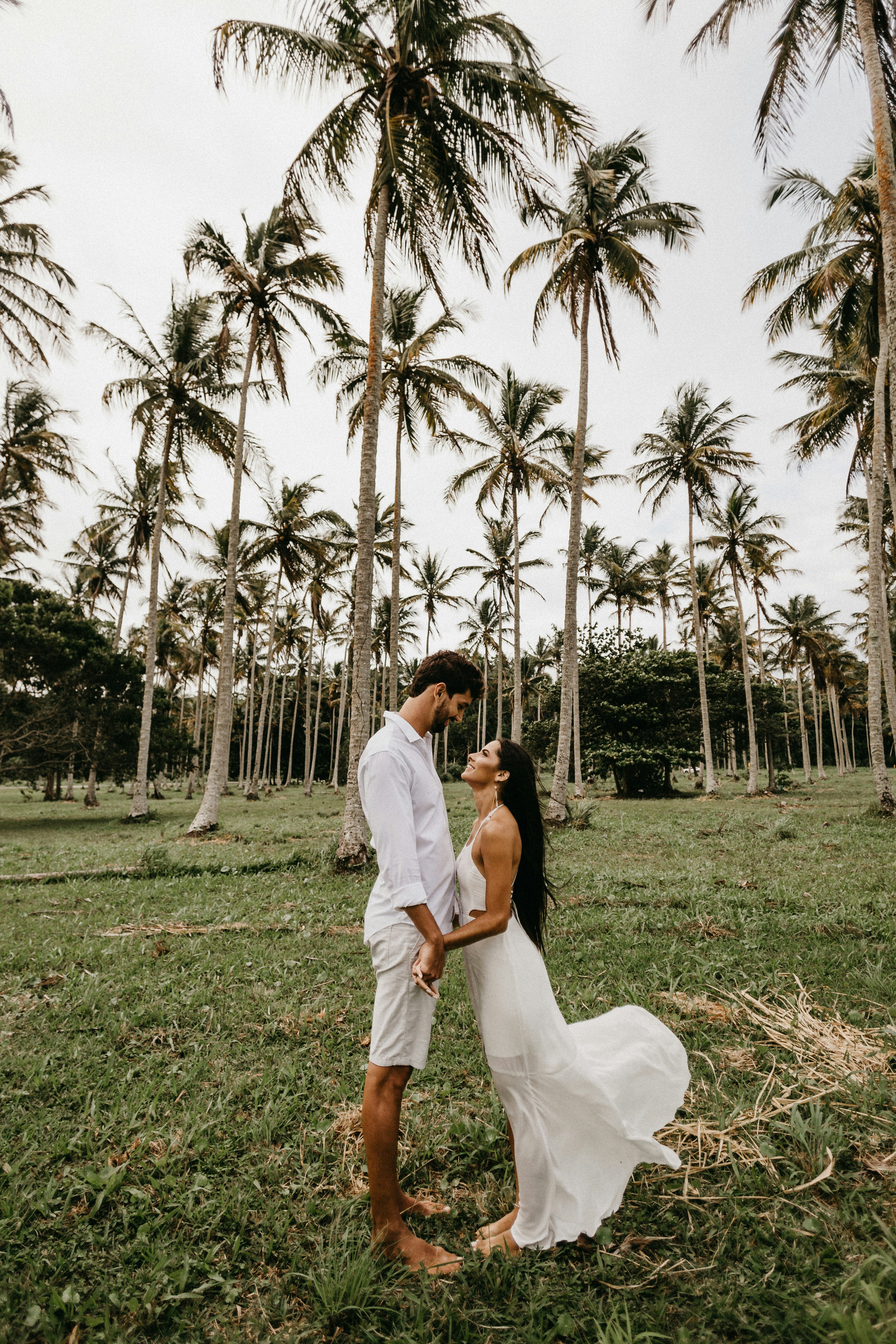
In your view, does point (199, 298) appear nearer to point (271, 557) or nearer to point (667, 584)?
point (271, 557)

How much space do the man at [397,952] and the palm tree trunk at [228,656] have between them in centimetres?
1420

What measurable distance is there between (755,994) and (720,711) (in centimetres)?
2659

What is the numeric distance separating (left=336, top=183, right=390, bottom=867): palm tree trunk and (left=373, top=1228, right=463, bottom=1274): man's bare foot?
767 centimetres

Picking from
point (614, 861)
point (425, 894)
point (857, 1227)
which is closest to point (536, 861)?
point (425, 894)

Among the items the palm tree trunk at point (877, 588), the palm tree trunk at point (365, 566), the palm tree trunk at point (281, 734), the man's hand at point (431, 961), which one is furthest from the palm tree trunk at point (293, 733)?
the man's hand at point (431, 961)

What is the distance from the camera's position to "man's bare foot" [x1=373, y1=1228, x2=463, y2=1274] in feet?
8.15

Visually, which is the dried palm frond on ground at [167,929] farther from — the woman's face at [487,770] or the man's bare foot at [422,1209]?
the woman's face at [487,770]

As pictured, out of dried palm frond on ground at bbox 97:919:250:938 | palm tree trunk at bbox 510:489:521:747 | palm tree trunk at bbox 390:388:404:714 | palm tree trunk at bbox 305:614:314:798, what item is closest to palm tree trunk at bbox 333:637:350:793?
palm tree trunk at bbox 305:614:314:798

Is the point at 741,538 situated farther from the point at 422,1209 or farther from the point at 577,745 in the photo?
the point at 422,1209

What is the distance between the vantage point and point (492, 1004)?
2615 millimetres

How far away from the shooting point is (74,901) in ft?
28.5

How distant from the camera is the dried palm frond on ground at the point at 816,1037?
375 centimetres

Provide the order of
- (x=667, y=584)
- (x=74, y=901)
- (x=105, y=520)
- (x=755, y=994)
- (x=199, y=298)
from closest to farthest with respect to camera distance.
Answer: (x=755, y=994)
(x=74, y=901)
(x=199, y=298)
(x=105, y=520)
(x=667, y=584)

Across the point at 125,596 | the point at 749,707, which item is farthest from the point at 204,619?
the point at 749,707
